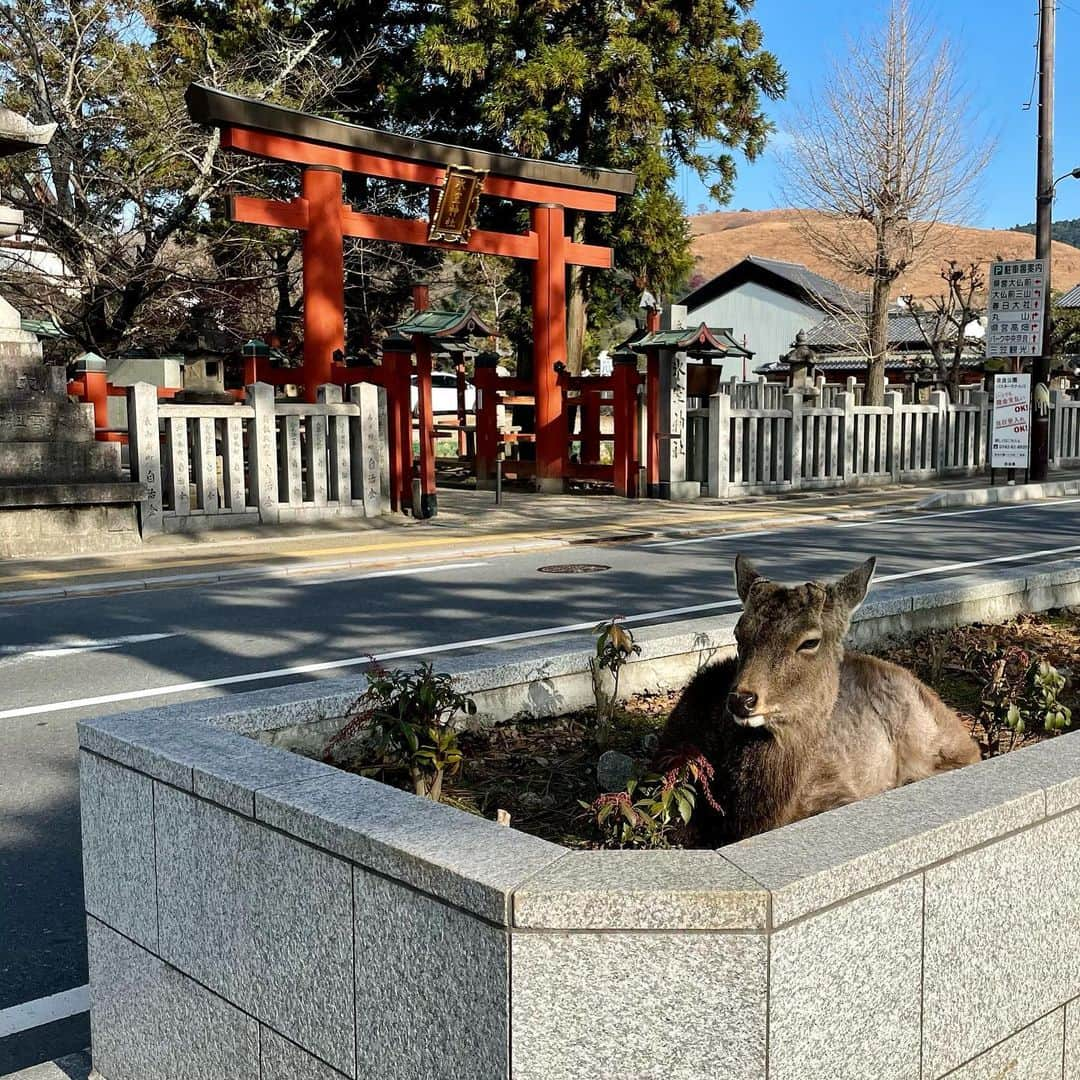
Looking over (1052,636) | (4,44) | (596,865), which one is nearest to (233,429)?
(4,44)

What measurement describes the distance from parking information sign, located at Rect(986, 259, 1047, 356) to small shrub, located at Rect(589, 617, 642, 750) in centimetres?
1899

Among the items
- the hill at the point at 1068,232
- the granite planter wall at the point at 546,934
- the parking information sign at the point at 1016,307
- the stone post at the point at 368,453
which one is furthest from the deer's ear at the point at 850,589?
the hill at the point at 1068,232

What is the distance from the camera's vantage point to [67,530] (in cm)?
1406

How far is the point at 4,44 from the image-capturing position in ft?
67.5

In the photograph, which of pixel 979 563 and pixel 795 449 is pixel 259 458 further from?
pixel 795 449

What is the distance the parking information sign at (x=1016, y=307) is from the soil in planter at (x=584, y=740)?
55.6 ft

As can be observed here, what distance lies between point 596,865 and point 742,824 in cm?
94

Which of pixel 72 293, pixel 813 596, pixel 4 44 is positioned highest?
pixel 4 44

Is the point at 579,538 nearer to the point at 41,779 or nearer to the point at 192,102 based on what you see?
the point at 192,102

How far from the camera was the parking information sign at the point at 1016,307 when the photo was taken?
21.3 m

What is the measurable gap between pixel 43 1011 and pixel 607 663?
217 cm

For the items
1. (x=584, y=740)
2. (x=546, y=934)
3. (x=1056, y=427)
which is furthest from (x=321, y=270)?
(x=1056, y=427)

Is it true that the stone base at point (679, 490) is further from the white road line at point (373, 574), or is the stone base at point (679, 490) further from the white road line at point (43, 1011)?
the white road line at point (43, 1011)

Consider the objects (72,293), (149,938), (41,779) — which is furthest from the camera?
(72,293)
